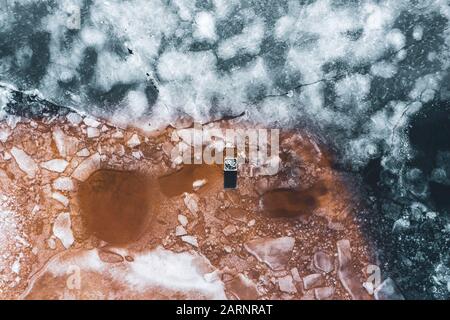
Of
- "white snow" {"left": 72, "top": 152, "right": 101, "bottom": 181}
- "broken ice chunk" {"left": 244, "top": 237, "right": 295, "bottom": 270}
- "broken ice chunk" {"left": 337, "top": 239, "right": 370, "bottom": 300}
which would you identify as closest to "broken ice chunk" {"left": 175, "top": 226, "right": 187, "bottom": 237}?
"broken ice chunk" {"left": 244, "top": 237, "right": 295, "bottom": 270}

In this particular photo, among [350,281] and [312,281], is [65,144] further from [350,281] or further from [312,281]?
[350,281]

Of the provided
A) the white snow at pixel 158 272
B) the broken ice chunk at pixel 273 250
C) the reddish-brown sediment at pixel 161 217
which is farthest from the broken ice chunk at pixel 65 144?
the broken ice chunk at pixel 273 250

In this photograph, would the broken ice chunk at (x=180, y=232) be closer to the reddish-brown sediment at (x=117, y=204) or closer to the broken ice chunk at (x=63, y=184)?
the reddish-brown sediment at (x=117, y=204)

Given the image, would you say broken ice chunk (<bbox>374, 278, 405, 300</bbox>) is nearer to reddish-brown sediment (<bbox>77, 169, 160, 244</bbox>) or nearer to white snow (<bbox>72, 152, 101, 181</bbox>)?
reddish-brown sediment (<bbox>77, 169, 160, 244</bbox>)

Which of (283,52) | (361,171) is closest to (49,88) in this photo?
(283,52)
